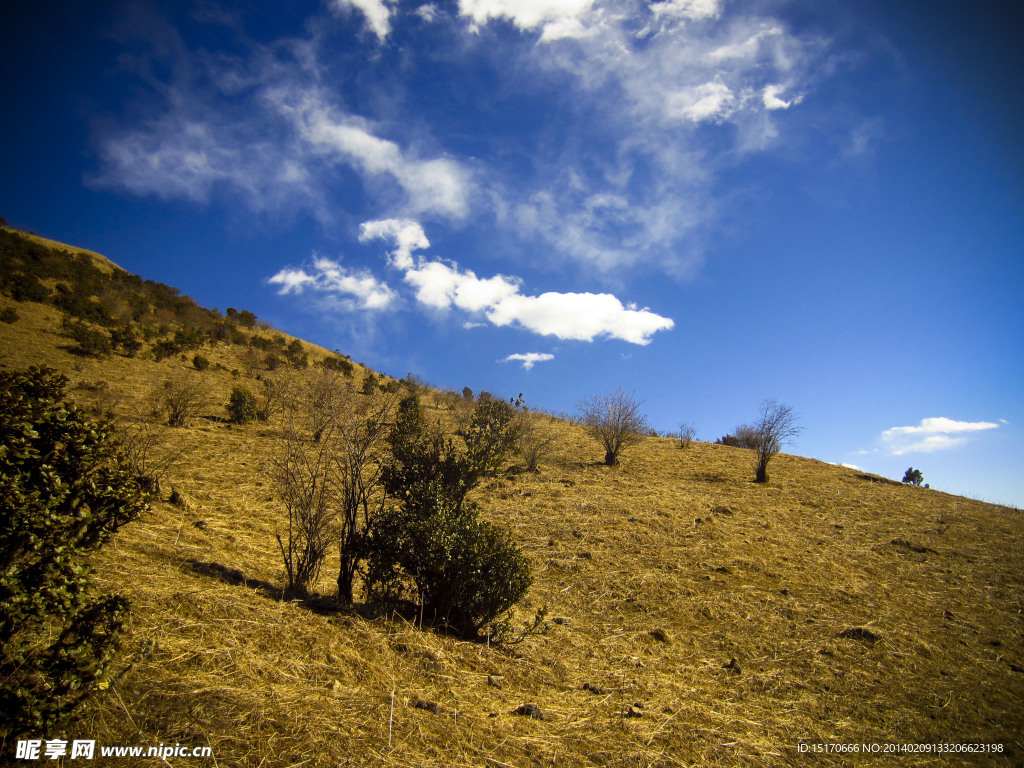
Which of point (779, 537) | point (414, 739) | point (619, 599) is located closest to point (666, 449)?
point (779, 537)

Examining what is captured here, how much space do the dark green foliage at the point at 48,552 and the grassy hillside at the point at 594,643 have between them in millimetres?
371

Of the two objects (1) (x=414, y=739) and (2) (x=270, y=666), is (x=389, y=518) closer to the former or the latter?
(2) (x=270, y=666)

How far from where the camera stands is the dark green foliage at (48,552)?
2.40 metres

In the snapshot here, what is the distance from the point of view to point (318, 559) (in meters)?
5.98

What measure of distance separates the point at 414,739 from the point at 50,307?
2835cm

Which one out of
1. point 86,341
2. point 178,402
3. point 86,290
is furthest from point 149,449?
point 86,290

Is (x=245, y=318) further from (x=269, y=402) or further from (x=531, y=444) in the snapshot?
(x=531, y=444)

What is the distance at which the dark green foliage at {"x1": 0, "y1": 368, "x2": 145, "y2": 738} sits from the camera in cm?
240

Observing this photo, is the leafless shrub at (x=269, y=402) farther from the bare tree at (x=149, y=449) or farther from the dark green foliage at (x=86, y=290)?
the dark green foliage at (x=86, y=290)

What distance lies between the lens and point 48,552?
2545mm

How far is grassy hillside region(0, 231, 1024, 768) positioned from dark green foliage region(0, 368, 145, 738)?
371 mm

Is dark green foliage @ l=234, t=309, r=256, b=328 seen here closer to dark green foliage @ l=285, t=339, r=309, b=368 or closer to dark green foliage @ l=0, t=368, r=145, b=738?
dark green foliage @ l=285, t=339, r=309, b=368

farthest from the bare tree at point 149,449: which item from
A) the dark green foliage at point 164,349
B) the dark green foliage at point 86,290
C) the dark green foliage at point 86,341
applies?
the dark green foliage at point 86,290

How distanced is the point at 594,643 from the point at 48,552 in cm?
659
